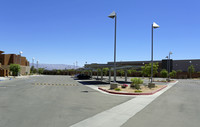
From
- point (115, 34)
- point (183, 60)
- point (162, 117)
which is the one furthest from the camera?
A: point (183, 60)

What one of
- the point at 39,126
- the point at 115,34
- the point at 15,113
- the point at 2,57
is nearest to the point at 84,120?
the point at 39,126

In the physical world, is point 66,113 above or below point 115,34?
below

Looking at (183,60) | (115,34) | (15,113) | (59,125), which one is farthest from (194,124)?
(183,60)

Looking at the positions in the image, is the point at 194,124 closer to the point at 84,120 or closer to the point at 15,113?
the point at 84,120

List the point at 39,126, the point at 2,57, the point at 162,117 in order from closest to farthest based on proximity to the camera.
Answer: the point at 39,126
the point at 162,117
the point at 2,57

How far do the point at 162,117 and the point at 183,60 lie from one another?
308 feet

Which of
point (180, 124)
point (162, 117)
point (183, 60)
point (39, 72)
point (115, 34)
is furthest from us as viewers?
point (39, 72)

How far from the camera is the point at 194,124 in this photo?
7516 mm

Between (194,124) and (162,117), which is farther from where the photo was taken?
(162,117)

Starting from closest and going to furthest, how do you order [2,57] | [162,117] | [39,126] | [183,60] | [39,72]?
[39,126], [162,117], [2,57], [183,60], [39,72]

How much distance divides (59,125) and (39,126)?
0.72 meters

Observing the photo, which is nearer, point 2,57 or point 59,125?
point 59,125

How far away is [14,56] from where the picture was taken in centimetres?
8219

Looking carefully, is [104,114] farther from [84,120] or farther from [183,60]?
[183,60]
